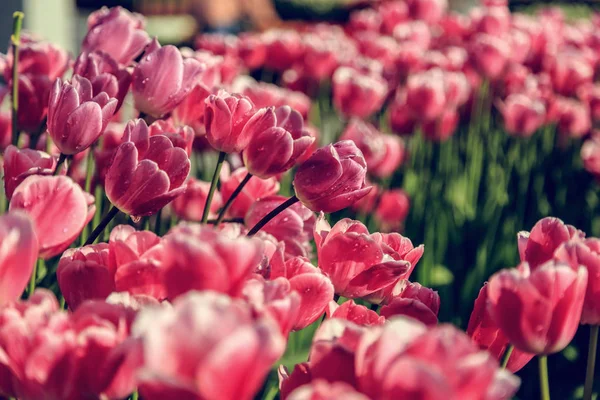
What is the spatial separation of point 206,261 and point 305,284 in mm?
182

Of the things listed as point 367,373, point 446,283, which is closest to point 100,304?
point 367,373

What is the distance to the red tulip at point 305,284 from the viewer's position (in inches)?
24.8

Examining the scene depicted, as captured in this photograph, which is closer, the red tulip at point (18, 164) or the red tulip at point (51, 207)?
the red tulip at point (51, 207)

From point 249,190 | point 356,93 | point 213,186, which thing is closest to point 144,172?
point 213,186

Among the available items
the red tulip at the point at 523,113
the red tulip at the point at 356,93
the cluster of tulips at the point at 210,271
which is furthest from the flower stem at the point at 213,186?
the red tulip at the point at 523,113

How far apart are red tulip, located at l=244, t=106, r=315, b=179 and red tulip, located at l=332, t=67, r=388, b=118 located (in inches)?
54.5

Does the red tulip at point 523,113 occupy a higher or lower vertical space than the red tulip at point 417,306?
lower

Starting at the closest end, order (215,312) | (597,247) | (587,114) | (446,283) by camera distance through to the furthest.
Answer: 1. (215,312)
2. (597,247)
3. (446,283)
4. (587,114)

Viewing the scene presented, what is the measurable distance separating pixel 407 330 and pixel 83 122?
45 centimetres

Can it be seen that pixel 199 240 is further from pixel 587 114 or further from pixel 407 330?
pixel 587 114

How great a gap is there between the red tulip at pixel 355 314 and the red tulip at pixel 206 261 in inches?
6.9

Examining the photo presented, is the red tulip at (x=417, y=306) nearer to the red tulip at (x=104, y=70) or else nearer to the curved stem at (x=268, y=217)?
the curved stem at (x=268, y=217)

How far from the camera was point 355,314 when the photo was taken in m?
0.65

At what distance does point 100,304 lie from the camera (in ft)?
1.62
